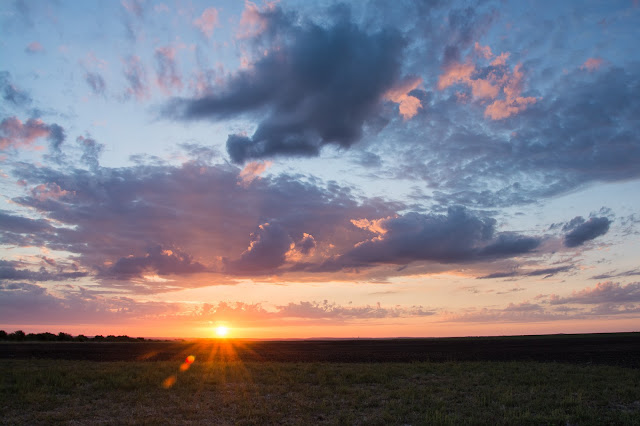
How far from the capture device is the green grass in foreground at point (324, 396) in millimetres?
18234

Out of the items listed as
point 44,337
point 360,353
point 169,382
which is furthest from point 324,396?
point 44,337

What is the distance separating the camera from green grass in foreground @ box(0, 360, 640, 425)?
1823 cm

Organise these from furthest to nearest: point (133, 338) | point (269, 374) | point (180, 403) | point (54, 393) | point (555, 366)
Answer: point (133, 338), point (555, 366), point (269, 374), point (54, 393), point (180, 403)

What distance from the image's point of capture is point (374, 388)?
2564cm

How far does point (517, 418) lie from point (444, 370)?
1595cm

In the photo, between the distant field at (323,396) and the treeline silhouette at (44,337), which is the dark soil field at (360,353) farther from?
the treeline silhouette at (44,337)

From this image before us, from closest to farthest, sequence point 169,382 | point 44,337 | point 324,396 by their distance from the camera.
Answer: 1. point 324,396
2. point 169,382
3. point 44,337

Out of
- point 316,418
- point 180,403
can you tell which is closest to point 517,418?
point 316,418

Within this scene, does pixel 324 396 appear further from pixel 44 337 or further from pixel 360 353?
pixel 44 337

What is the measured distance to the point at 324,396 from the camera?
23.2 metres

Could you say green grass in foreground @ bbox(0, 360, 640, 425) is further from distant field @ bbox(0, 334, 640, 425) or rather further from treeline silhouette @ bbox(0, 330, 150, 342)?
treeline silhouette @ bbox(0, 330, 150, 342)

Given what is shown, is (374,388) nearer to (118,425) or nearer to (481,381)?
(481,381)

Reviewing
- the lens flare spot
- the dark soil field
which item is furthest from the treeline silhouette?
the lens flare spot

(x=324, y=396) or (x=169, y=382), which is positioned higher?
(x=169, y=382)
